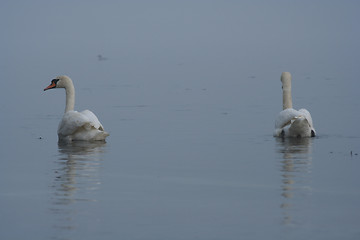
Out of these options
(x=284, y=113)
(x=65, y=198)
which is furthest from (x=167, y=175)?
(x=284, y=113)

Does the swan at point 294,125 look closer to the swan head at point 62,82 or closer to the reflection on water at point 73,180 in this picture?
the reflection on water at point 73,180

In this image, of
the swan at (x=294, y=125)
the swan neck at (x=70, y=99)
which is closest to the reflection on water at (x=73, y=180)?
the swan neck at (x=70, y=99)

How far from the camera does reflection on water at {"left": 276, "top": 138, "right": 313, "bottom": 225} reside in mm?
10688

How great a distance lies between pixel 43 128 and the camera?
2114 cm

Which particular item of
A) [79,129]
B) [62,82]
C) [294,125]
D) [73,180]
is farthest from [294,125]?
[73,180]

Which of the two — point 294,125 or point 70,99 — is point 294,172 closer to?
point 294,125

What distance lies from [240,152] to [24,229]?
266 inches

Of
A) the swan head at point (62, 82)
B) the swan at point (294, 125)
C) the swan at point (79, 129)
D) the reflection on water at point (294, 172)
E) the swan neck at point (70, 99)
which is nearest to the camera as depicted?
the reflection on water at point (294, 172)

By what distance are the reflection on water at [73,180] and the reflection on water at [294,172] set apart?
2.36 meters

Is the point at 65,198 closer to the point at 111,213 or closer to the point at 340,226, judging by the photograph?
the point at 111,213

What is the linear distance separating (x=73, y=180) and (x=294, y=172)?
3136 mm

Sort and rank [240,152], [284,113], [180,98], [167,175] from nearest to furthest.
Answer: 1. [167,175]
2. [240,152]
3. [284,113]
4. [180,98]

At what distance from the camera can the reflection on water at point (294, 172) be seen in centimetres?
1069

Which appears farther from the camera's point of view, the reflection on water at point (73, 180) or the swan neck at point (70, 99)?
the swan neck at point (70, 99)
